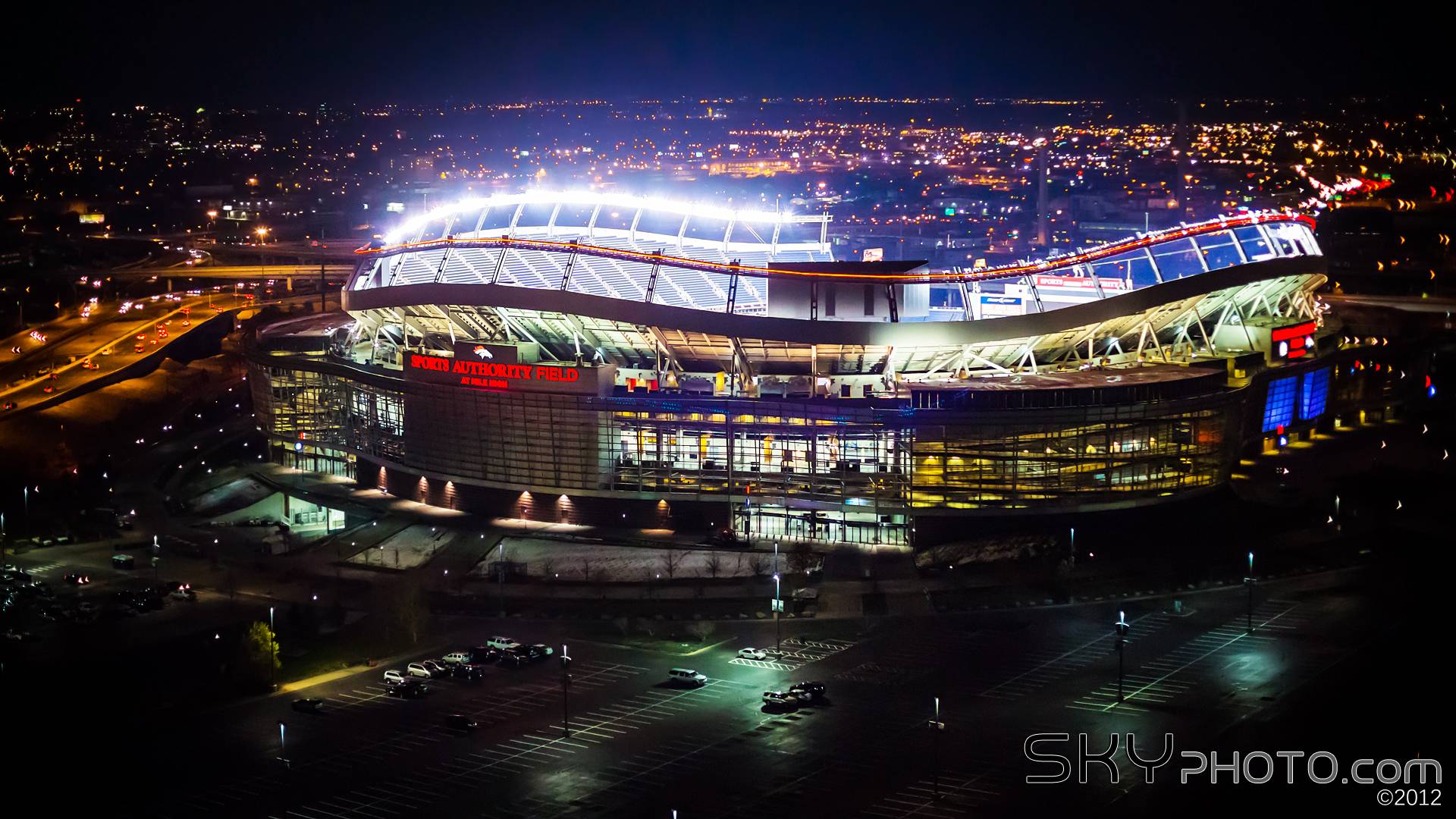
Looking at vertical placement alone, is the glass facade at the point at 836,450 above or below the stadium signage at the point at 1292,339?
below

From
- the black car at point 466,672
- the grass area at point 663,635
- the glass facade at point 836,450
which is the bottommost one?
the black car at point 466,672

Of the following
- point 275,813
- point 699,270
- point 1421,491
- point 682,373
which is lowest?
point 275,813

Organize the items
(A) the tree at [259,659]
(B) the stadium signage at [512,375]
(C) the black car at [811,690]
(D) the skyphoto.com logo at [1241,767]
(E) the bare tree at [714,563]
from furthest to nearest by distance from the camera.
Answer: (B) the stadium signage at [512,375] → (E) the bare tree at [714,563] → (A) the tree at [259,659] → (C) the black car at [811,690] → (D) the skyphoto.com logo at [1241,767]

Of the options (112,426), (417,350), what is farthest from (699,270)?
(112,426)

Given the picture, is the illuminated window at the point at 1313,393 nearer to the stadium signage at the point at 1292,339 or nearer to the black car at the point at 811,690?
the stadium signage at the point at 1292,339

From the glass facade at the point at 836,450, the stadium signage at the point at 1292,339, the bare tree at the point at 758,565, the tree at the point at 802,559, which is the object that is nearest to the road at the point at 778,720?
the tree at the point at 802,559

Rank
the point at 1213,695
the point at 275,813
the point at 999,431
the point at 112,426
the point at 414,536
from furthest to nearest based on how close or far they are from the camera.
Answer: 1. the point at 112,426
2. the point at 414,536
3. the point at 999,431
4. the point at 1213,695
5. the point at 275,813

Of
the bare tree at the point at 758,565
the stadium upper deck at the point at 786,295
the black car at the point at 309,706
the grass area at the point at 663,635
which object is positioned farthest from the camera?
the stadium upper deck at the point at 786,295

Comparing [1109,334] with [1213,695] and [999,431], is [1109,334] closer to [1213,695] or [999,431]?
[999,431]
